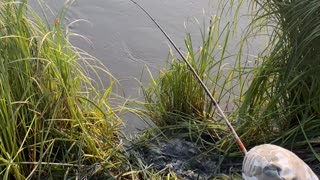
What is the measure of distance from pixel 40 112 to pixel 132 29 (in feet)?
4.70

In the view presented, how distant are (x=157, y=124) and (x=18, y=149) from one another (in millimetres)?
737

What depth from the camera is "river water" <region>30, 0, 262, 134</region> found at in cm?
291

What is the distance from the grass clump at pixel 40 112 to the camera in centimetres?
A: 176

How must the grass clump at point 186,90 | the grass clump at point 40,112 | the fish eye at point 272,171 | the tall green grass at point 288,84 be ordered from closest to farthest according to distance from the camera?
1. the fish eye at point 272,171
2. the grass clump at point 40,112
3. the tall green grass at point 288,84
4. the grass clump at point 186,90

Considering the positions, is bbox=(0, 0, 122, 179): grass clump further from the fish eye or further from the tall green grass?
the fish eye

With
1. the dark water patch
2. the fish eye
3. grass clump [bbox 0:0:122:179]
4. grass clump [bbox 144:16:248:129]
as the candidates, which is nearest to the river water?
grass clump [bbox 144:16:248:129]

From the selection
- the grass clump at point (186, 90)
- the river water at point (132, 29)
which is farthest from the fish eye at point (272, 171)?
the river water at point (132, 29)

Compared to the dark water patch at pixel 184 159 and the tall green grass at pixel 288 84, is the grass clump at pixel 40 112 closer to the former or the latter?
the dark water patch at pixel 184 159

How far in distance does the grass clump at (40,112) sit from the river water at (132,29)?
28.7 inches

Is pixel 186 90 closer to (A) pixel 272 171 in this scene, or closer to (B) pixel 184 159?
(B) pixel 184 159

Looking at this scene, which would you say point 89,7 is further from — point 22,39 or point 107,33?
point 22,39

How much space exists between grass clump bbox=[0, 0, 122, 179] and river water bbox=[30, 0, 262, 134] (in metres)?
0.73

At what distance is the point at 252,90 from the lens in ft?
7.00

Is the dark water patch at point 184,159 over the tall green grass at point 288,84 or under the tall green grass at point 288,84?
under
